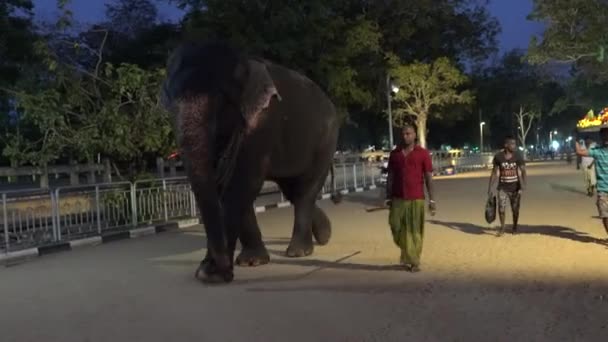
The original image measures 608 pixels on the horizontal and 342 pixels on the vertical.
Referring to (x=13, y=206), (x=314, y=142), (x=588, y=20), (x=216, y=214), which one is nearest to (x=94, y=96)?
(x=13, y=206)

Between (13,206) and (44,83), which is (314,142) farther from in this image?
(44,83)

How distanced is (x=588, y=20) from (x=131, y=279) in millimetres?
17074

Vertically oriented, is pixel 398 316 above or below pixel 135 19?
below

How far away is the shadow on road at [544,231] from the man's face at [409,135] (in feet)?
12.8

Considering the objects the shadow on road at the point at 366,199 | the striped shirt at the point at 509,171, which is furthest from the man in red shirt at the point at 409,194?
the shadow on road at the point at 366,199

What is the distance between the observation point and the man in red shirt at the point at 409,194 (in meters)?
8.22

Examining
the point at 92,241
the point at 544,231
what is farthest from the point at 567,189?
the point at 92,241

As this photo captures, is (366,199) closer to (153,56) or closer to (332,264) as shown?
(332,264)

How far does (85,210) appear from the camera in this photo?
13.3 meters

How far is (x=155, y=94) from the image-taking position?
15656mm

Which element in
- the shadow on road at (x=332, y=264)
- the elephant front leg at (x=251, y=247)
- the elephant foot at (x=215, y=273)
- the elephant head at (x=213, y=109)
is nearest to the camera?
the elephant head at (x=213, y=109)

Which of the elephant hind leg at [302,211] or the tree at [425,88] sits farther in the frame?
the tree at [425,88]

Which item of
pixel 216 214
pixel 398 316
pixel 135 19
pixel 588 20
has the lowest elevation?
pixel 398 316

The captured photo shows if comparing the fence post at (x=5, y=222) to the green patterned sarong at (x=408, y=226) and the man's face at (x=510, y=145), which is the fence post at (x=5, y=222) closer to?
the green patterned sarong at (x=408, y=226)
